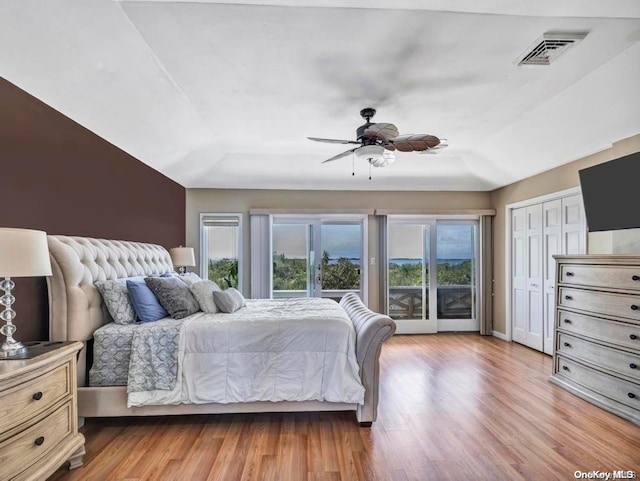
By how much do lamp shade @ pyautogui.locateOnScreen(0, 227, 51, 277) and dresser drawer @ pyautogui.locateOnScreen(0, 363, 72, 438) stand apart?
57 cm

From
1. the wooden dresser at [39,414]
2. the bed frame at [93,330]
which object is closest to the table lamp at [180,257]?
the bed frame at [93,330]

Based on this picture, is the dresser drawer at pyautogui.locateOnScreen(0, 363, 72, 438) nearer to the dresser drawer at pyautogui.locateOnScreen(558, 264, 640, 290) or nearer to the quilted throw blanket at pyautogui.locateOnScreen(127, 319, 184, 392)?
the quilted throw blanket at pyautogui.locateOnScreen(127, 319, 184, 392)

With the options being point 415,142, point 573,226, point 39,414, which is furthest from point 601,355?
point 39,414

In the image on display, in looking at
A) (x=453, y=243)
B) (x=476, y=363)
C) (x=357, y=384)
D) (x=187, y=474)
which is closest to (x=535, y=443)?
(x=357, y=384)

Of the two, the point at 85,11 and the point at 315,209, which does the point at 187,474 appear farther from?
the point at 315,209

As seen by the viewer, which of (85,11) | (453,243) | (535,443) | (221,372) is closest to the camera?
(85,11)

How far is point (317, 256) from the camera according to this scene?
6004 mm

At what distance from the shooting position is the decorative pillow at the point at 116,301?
2795 millimetres

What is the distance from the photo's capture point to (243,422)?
2.85 metres

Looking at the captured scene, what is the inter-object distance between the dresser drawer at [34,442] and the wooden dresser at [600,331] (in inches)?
161

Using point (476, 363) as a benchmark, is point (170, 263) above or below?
above

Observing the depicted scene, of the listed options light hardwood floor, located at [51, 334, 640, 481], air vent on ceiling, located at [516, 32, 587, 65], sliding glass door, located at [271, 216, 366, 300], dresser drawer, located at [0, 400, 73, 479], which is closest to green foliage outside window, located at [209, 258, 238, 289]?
sliding glass door, located at [271, 216, 366, 300]

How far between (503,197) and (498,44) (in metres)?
3.75

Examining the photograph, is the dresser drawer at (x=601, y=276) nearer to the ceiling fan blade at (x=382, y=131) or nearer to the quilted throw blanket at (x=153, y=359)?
the ceiling fan blade at (x=382, y=131)
